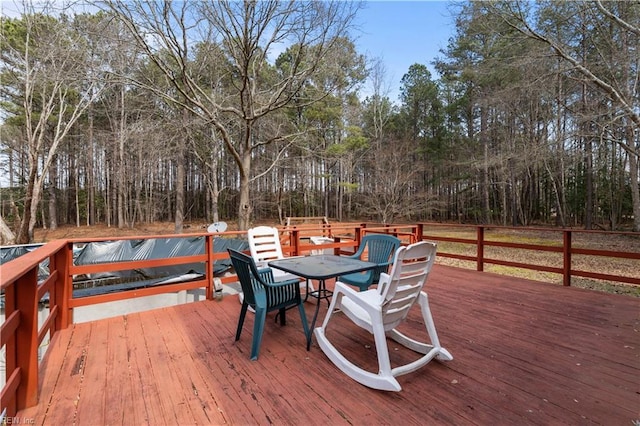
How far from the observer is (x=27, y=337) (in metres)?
1.62

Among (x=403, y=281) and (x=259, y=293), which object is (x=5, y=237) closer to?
(x=259, y=293)

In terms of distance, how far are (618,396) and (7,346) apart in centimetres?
341

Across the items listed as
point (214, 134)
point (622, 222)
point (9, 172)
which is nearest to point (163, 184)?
point (9, 172)

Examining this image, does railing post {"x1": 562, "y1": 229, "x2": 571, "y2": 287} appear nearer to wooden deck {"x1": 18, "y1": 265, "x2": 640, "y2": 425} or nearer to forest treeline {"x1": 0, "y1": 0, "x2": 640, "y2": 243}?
wooden deck {"x1": 18, "y1": 265, "x2": 640, "y2": 425}

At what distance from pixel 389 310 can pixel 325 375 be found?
608mm

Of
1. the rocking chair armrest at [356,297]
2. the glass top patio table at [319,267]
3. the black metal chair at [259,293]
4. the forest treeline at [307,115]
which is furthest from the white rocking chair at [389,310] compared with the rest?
the forest treeline at [307,115]

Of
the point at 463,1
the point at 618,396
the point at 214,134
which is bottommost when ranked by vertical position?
the point at 618,396

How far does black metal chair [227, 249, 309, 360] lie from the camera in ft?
7.29

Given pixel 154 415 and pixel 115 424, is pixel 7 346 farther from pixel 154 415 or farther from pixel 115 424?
pixel 154 415

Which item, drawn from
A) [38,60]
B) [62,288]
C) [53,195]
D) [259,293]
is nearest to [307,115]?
[38,60]

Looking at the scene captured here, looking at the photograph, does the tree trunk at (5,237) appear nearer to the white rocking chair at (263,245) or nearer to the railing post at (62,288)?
the railing post at (62,288)

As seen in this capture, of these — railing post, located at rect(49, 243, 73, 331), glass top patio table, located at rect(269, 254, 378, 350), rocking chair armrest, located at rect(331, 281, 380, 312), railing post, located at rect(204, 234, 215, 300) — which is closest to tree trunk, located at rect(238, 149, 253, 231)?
railing post, located at rect(204, 234, 215, 300)

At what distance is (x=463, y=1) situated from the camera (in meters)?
6.88

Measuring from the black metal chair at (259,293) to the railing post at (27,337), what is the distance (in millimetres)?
1148
